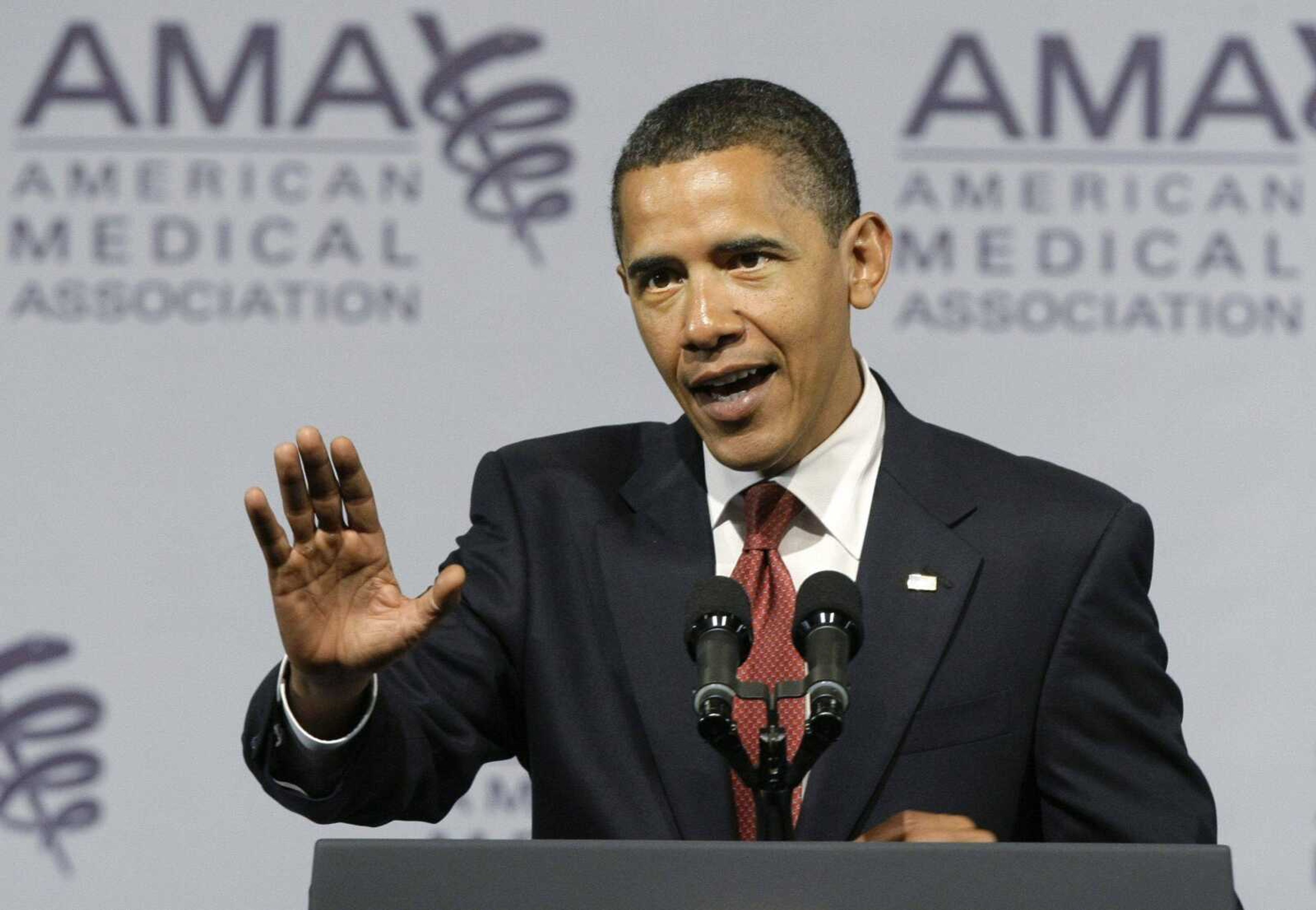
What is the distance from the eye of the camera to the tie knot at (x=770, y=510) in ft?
7.31

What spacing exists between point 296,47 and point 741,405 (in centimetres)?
144

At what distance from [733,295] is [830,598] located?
0.62 meters

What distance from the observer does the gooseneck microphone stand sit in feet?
4.98

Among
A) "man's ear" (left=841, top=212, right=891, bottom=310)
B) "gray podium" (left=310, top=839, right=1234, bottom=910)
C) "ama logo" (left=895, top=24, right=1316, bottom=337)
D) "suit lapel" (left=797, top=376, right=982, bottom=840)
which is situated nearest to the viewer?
"gray podium" (left=310, top=839, right=1234, bottom=910)

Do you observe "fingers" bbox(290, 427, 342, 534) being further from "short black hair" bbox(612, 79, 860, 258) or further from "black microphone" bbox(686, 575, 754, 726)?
"short black hair" bbox(612, 79, 860, 258)

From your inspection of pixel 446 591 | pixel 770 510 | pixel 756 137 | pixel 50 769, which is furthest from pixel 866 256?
pixel 50 769

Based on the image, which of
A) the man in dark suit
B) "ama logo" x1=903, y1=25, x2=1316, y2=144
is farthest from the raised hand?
"ama logo" x1=903, y1=25, x2=1316, y2=144

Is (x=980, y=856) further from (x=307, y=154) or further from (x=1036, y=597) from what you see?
(x=307, y=154)

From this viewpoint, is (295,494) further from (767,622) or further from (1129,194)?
(1129,194)

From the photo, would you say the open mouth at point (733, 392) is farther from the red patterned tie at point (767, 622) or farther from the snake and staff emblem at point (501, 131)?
the snake and staff emblem at point (501, 131)

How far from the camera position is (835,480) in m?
2.29

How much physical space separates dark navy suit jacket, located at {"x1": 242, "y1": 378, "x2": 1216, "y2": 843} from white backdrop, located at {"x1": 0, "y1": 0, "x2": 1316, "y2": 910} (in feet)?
3.02

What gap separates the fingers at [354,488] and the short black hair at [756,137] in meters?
0.60

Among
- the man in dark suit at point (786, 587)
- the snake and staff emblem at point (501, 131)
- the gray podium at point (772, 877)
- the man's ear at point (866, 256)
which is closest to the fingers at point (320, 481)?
the man in dark suit at point (786, 587)
